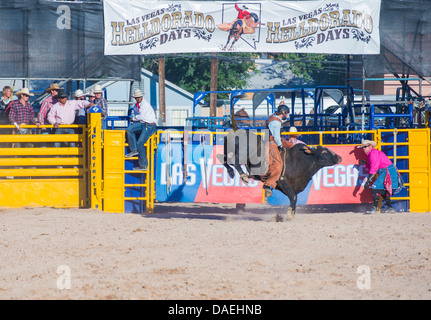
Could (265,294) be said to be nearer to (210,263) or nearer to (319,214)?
(210,263)

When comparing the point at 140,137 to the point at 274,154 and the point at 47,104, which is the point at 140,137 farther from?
the point at 274,154

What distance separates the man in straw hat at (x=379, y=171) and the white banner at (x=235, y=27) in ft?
9.22

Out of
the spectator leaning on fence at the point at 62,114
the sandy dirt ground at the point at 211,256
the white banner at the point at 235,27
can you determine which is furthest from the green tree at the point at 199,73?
the sandy dirt ground at the point at 211,256

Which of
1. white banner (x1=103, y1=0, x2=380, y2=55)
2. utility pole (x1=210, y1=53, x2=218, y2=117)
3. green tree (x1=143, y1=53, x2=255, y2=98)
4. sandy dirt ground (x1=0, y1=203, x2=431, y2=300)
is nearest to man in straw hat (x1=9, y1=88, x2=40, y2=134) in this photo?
sandy dirt ground (x1=0, y1=203, x2=431, y2=300)

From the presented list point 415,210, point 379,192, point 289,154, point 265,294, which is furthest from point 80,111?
point 265,294

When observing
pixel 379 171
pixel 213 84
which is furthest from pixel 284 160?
pixel 213 84

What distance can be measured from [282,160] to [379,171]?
2.00 meters

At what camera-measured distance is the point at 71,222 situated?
10500mm

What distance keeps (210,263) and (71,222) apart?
3.51m

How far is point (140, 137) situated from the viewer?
1206 cm

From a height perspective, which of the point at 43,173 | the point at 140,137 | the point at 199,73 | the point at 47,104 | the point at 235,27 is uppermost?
the point at 199,73

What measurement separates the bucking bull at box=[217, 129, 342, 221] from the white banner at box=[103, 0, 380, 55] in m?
3.24

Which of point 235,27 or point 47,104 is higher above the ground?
point 235,27

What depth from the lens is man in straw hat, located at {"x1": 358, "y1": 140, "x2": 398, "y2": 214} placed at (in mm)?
11844
